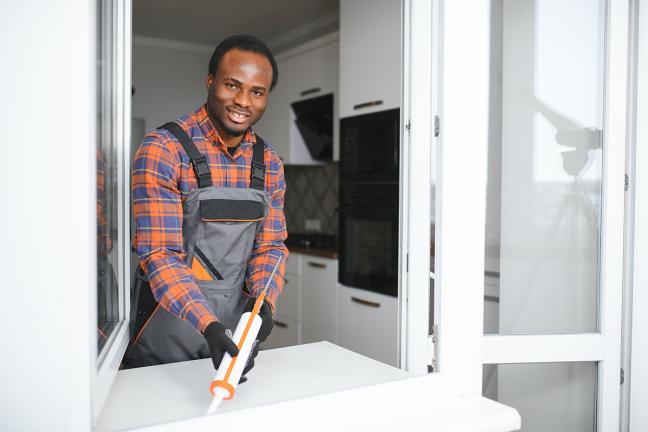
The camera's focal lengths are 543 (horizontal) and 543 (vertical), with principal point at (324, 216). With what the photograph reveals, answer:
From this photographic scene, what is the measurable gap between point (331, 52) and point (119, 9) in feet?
7.37

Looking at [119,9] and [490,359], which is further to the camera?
[490,359]

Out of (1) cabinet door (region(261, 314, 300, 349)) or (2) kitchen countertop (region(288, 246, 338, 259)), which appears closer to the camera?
(2) kitchen countertop (region(288, 246, 338, 259))

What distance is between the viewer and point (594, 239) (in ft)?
4.84

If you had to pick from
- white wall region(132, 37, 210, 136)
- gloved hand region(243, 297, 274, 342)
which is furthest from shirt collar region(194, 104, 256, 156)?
white wall region(132, 37, 210, 136)

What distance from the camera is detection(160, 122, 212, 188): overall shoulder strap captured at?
1268 millimetres

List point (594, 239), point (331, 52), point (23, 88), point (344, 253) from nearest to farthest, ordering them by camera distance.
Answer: point (23, 88)
point (594, 239)
point (344, 253)
point (331, 52)

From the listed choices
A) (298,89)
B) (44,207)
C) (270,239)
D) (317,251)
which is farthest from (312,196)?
(44,207)

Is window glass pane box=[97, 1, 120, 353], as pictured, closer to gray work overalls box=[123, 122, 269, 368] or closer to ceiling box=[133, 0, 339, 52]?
gray work overalls box=[123, 122, 269, 368]

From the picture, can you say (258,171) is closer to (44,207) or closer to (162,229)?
(162,229)

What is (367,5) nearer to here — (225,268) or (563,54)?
(563,54)

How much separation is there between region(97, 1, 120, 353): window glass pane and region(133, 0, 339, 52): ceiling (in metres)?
2.34

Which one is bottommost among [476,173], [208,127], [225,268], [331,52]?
[225,268]

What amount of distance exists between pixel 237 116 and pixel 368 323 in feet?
5.08

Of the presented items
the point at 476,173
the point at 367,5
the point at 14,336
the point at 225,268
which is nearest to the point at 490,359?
the point at 476,173
